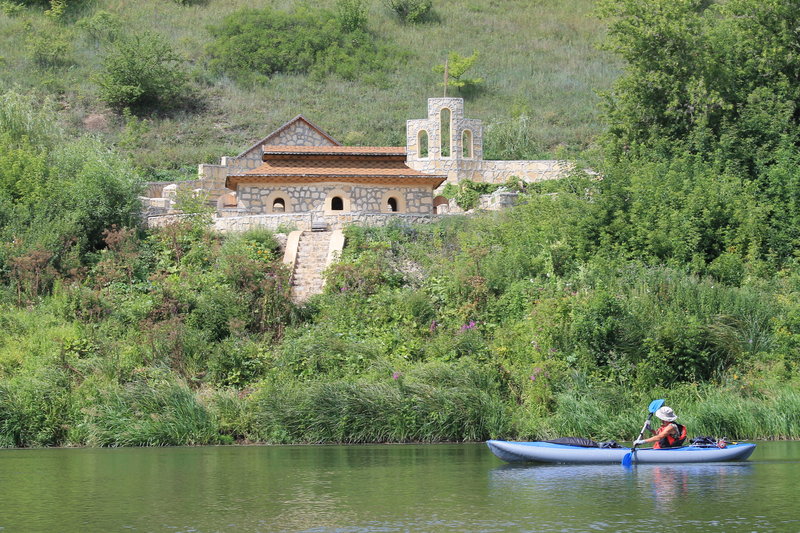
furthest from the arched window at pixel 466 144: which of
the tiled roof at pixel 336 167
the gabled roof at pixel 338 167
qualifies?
the tiled roof at pixel 336 167

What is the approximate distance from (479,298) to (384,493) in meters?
13.8

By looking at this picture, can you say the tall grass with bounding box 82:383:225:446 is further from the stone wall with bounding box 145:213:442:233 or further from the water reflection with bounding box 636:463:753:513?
the stone wall with bounding box 145:213:442:233

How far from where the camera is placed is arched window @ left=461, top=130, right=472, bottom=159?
51.2m

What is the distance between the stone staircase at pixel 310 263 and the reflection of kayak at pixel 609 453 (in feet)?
41.7

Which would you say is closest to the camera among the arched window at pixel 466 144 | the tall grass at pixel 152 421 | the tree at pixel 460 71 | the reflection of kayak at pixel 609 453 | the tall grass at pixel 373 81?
the reflection of kayak at pixel 609 453

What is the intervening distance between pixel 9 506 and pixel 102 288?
17.1 meters

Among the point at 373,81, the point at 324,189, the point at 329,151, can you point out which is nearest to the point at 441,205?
the point at 329,151

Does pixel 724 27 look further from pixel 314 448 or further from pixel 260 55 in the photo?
pixel 260 55

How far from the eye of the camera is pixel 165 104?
229 ft

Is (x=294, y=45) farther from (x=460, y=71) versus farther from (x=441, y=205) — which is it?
(x=441, y=205)

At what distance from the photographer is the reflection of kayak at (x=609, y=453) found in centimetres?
1886

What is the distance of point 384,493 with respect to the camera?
16.0 m

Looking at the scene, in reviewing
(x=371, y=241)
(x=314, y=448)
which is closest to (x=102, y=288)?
(x=371, y=241)

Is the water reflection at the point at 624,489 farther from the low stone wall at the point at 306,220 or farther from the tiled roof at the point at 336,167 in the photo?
the tiled roof at the point at 336,167
